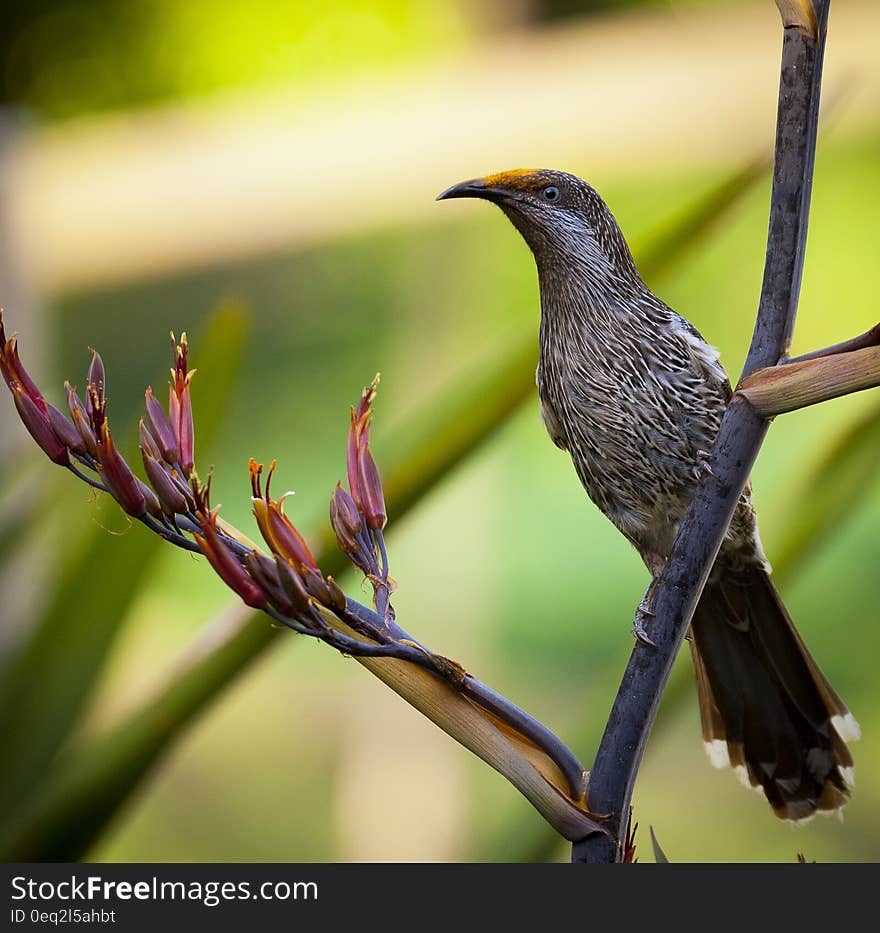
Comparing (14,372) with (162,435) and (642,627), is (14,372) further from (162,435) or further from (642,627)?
(642,627)

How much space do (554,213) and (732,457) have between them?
15 cm

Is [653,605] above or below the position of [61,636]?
above

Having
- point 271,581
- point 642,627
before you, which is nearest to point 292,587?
point 271,581

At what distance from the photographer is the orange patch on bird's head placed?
1.29 feet

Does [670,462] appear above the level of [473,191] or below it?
below

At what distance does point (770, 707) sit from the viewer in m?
0.50

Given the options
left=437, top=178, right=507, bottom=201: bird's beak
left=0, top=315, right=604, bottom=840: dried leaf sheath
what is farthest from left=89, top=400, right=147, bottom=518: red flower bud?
left=437, top=178, right=507, bottom=201: bird's beak

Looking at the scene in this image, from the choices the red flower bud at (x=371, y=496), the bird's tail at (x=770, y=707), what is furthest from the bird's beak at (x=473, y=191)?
the bird's tail at (x=770, y=707)

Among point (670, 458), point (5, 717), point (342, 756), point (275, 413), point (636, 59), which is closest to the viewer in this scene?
point (670, 458)

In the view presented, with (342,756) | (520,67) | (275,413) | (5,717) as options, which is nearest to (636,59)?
(520,67)
